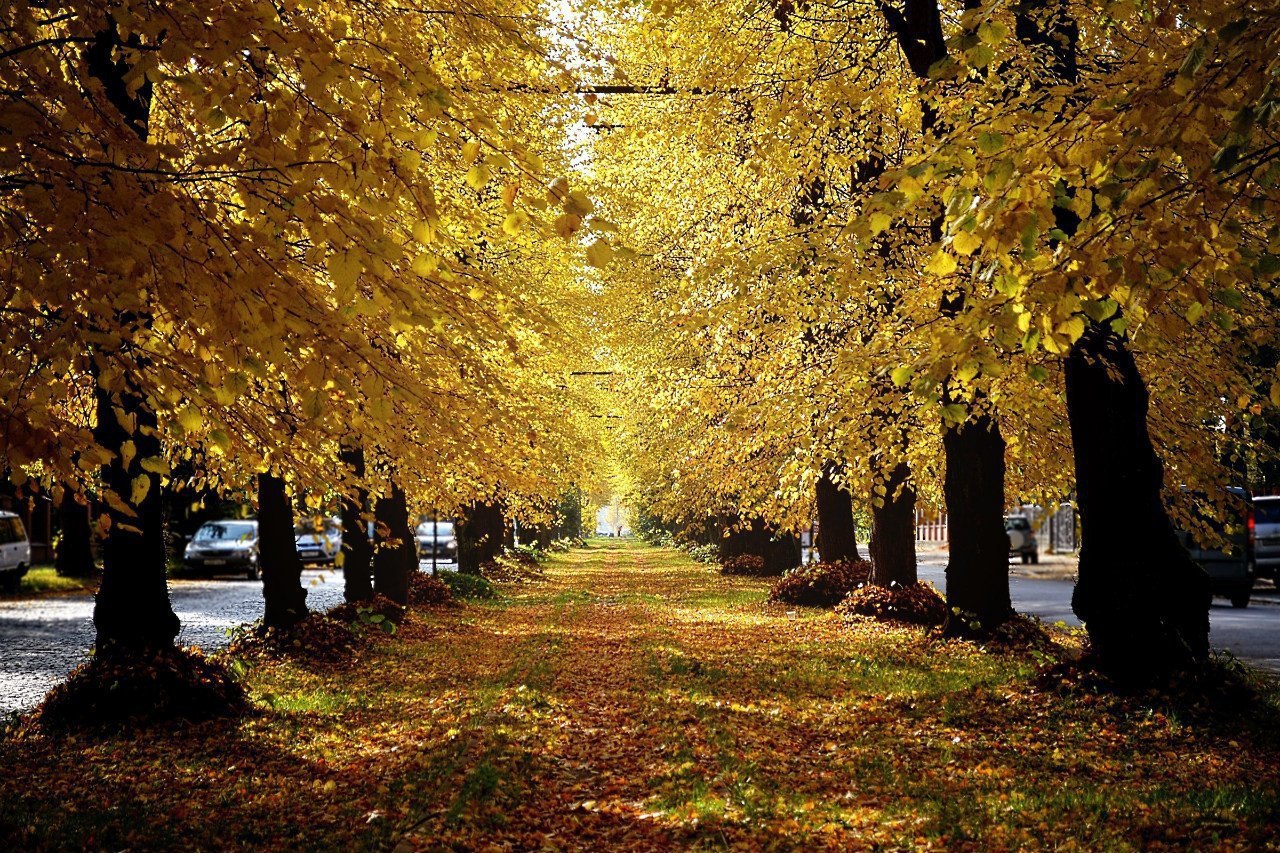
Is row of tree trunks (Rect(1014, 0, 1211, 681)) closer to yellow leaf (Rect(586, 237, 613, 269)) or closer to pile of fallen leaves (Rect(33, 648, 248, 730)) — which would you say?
yellow leaf (Rect(586, 237, 613, 269))

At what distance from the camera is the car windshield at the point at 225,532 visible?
30484mm

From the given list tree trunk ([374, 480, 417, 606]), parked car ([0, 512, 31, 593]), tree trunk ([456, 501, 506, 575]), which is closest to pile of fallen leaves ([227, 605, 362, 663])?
tree trunk ([374, 480, 417, 606])

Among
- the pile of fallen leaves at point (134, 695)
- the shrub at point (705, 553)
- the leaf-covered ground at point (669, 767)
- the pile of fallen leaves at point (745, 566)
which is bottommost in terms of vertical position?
the shrub at point (705, 553)

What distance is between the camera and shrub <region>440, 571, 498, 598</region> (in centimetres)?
2148

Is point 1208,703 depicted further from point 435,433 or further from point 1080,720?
point 435,433

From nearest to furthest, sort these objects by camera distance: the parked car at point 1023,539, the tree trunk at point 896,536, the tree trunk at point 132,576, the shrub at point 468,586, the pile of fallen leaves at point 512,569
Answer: the tree trunk at point 132,576 < the tree trunk at point 896,536 < the shrub at point 468,586 < the pile of fallen leaves at point 512,569 < the parked car at point 1023,539

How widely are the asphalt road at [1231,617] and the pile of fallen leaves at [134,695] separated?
1122 cm

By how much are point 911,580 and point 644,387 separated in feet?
23.4

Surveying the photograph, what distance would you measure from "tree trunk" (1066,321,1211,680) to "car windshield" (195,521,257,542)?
27775mm

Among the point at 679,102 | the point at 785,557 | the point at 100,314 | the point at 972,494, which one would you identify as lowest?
Result: the point at 785,557

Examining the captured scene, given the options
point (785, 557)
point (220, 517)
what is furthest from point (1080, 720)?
point (220, 517)

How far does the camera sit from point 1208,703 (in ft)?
23.6

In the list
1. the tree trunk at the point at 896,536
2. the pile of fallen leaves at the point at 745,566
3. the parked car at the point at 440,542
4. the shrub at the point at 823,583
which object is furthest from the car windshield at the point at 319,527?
the parked car at the point at 440,542

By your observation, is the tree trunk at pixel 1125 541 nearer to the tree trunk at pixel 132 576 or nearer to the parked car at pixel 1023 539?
the tree trunk at pixel 132 576
